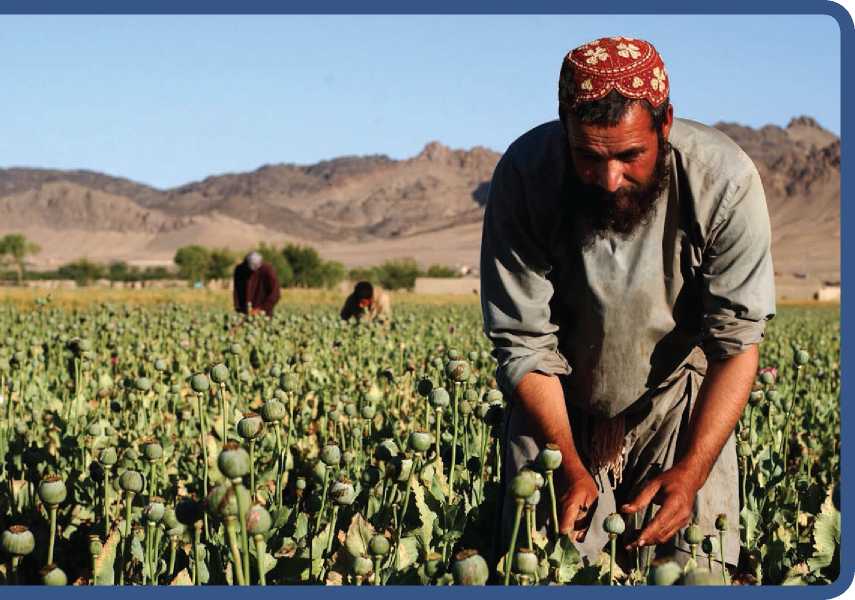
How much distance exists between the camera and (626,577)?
2.77 meters

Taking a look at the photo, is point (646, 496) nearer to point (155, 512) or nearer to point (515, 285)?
point (515, 285)

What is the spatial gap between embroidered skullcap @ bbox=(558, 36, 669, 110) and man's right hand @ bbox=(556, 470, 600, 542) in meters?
0.99

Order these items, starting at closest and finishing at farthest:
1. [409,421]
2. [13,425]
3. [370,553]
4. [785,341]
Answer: [370,553]
[13,425]
[409,421]
[785,341]

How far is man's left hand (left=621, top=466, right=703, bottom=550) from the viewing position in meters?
2.77

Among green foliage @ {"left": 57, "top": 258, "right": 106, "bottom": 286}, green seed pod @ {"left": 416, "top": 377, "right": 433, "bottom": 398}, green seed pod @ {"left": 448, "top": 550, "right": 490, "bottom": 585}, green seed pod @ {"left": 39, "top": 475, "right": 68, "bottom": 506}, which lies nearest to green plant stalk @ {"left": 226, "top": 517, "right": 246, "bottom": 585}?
green seed pod @ {"left": 448, "top": 550, "right": 490, "bottom": 585}

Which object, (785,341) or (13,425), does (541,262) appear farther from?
(785,341)

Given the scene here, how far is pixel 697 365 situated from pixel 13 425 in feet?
10.7

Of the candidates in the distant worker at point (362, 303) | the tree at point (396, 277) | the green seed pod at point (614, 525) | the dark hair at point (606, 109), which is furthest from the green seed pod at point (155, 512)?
the tree at point (396, 277)

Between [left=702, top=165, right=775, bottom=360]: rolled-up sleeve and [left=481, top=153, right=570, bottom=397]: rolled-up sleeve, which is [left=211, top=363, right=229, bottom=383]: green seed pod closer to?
[left=481, top=153, right=570, bottom=397]: rolled-up sleeve

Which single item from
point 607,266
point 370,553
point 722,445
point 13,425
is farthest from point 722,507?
point 13,425

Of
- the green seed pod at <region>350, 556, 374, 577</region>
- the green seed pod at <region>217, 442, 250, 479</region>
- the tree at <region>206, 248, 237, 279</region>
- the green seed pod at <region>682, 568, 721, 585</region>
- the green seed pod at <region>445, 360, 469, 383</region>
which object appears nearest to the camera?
the green seed pod at <region>682, 568, 721, 585</region>

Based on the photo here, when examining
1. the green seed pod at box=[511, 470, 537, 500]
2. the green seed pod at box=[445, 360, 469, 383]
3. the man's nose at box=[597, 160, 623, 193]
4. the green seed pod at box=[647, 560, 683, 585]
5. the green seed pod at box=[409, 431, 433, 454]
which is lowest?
the green seed pod at box=[647, 560, 683, 585]

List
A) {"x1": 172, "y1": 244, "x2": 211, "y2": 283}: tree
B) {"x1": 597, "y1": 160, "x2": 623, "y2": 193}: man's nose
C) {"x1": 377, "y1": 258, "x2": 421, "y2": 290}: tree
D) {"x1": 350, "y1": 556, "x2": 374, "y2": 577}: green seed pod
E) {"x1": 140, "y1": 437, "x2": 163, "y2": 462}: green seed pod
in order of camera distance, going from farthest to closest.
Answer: {"x1": 172, "y1": 244, "x2": 211, "y2": 283}: tree < {"x1": 377, "y1": 258, "x2": 421, "y2": 290}: tree < {"x1": 140, "y1": 437, "x2": 163, "y2": 462}: green seed pod < {"x1": 597, "y1": 160, "x2": 623, "y2": 193}: man's nose < {"x1": 350, "y1": 556, "x2": 374, "y2": 577}: green seed pod

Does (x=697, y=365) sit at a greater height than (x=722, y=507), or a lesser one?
greater
